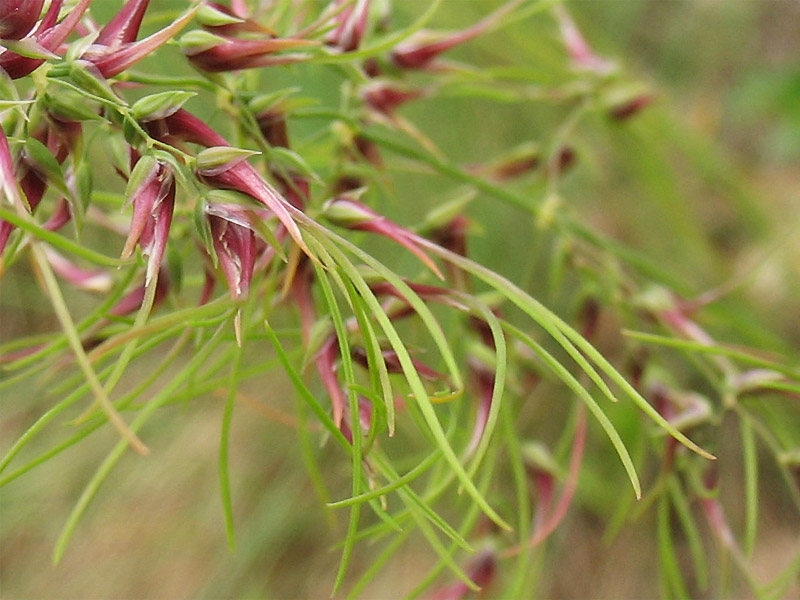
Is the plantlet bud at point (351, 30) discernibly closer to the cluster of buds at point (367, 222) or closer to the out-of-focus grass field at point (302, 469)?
the cluster of buds at point (367, 222)

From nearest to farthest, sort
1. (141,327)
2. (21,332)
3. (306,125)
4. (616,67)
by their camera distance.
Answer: (141,327)
(616,67)
(306,125)
(21,332)

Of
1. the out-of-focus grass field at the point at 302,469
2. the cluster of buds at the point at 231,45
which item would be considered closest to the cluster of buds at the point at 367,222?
the cluster of buds at the point at 231,45

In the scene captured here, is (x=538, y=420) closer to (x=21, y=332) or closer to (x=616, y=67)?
(x=616, y=67)

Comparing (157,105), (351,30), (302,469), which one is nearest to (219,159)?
(157,105)

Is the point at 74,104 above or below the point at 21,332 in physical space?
above

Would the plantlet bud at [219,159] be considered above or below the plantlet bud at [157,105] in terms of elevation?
below

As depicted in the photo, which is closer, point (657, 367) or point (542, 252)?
point (657, 367)

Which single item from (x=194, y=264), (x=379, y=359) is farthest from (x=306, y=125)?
(x=379, y=359)

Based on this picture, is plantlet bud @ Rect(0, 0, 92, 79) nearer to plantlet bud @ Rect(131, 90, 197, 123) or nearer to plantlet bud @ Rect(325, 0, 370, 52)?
plantlet bud @ Rect(131, 90, 197, 123)

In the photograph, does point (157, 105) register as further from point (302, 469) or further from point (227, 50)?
point (302, 469)
